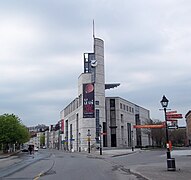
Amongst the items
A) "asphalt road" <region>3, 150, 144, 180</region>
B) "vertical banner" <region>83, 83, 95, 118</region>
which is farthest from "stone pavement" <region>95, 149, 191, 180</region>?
"vertical banner" <region>83, 83, 95, 118</region>

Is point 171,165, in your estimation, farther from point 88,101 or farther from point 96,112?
point 96,112

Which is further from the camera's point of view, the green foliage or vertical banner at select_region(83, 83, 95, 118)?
vertical banner at select_region(83, 83, 95, 118)

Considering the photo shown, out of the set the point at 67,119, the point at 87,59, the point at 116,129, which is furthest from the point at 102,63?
the point at 67,119

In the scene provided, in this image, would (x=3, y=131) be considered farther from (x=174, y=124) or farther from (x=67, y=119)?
(x=67, y=119)

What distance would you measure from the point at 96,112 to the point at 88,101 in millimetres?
4634

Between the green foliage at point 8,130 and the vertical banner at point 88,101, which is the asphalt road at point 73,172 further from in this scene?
the vertical banner at point 88,101

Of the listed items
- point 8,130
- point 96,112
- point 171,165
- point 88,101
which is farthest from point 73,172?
point 96,112

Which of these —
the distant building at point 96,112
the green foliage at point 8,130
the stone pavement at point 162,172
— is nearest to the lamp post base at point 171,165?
the stone pavement at point 162,172

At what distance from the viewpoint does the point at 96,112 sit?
4154 inches

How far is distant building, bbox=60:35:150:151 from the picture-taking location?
104 metres

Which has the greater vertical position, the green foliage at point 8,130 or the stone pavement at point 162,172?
the green foliage at point 8,130

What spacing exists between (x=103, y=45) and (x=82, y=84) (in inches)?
588

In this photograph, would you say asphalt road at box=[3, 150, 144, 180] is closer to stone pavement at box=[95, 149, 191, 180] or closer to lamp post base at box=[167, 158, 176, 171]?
stone pavement at box=[95, 149, 191, 180]

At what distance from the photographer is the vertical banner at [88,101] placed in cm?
10312
